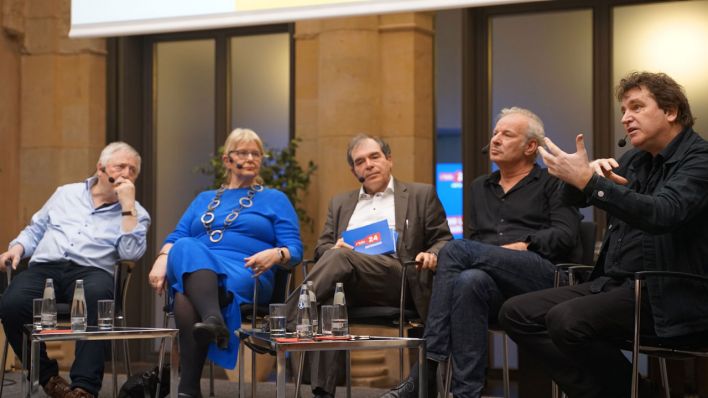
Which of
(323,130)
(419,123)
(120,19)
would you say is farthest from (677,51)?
(120,19)

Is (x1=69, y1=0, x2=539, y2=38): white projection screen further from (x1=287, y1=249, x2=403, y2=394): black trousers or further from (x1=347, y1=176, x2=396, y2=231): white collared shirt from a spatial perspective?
(x1=287, y1=249, x2=403, y2=394): black trousers

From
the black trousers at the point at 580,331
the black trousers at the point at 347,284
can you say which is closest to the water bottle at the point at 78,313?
the black trousers at the point at 347,284

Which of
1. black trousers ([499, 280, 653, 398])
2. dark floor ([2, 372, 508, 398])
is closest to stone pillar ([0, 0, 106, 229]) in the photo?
dark floor ([2, 372, 508, 398])

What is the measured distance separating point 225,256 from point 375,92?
190 cm

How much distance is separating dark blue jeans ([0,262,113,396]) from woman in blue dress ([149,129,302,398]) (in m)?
0.34

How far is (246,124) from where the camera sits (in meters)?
7.62

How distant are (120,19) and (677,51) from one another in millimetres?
3340

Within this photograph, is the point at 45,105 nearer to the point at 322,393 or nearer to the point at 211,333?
the point at 211,333

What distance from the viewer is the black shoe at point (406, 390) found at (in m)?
4.12

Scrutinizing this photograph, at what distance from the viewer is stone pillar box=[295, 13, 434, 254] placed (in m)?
6.67

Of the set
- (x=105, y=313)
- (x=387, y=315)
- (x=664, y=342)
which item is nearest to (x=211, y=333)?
(x=105, y=313)

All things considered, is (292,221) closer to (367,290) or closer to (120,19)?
(367,290)

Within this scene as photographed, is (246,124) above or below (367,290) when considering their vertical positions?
above

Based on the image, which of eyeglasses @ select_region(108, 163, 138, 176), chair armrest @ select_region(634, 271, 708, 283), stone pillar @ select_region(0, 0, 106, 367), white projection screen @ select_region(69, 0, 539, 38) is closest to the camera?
chair armrest @ select_region(634, 271, 708, 283)
